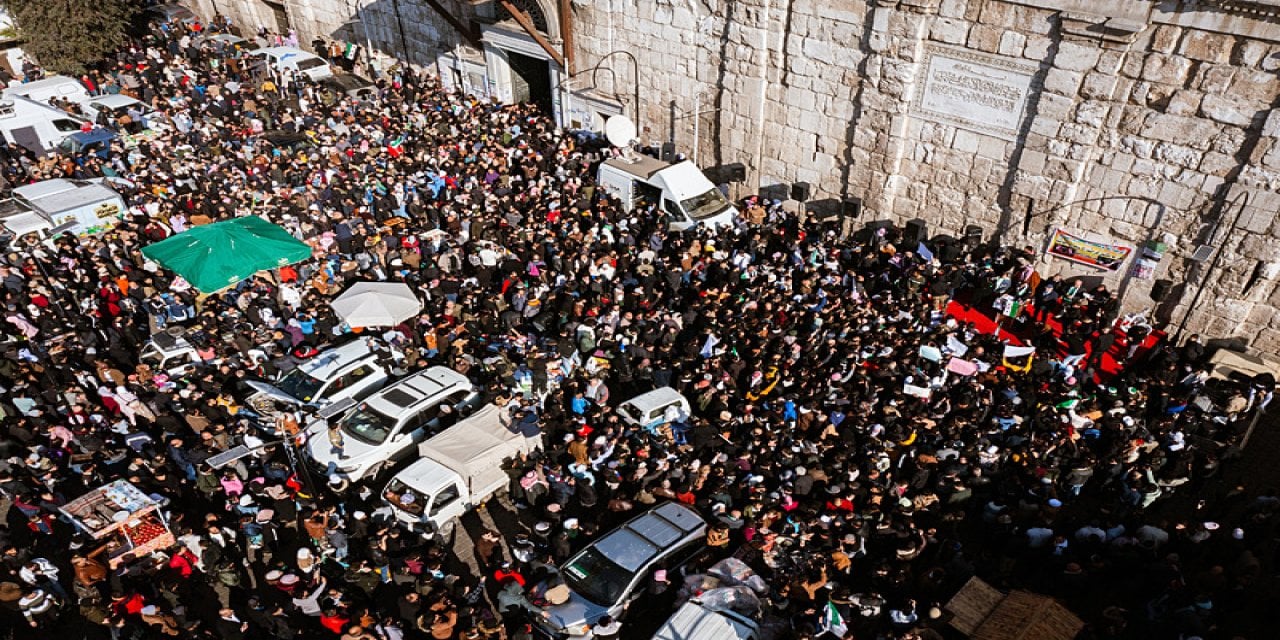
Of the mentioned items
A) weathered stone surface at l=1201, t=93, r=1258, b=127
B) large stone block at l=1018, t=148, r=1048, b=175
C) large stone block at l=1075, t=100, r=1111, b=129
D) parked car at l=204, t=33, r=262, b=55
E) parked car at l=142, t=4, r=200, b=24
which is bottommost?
parked car at l=204, t=33, r=262, b=55

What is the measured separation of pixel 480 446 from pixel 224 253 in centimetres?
751

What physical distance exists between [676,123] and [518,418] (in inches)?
468

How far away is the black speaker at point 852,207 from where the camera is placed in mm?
18750

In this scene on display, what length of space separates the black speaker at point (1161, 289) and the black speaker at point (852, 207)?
6222 millimetres

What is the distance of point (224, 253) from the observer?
15.6m

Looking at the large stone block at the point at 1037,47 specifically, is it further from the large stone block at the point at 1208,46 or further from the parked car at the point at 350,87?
the parked car at the point at 350,87

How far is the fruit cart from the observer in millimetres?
10852

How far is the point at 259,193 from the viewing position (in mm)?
20016

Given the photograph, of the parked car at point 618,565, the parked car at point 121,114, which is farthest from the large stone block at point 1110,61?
the parked car at point 121,114

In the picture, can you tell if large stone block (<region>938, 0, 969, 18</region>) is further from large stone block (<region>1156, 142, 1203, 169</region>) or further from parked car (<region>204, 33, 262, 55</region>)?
parked car (<region>204, 33, 262, 55</region>)

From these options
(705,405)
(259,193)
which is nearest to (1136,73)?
(705,405)

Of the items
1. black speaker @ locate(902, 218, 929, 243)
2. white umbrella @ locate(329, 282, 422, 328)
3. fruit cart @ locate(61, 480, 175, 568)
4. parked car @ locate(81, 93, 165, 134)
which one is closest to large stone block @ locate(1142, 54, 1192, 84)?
black speaker @ locate(902, 218, 929, 243)

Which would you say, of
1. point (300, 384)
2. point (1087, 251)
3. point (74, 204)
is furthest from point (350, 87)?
point (1087, 251)

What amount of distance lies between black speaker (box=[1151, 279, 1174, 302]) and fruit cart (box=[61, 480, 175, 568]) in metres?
17.7
